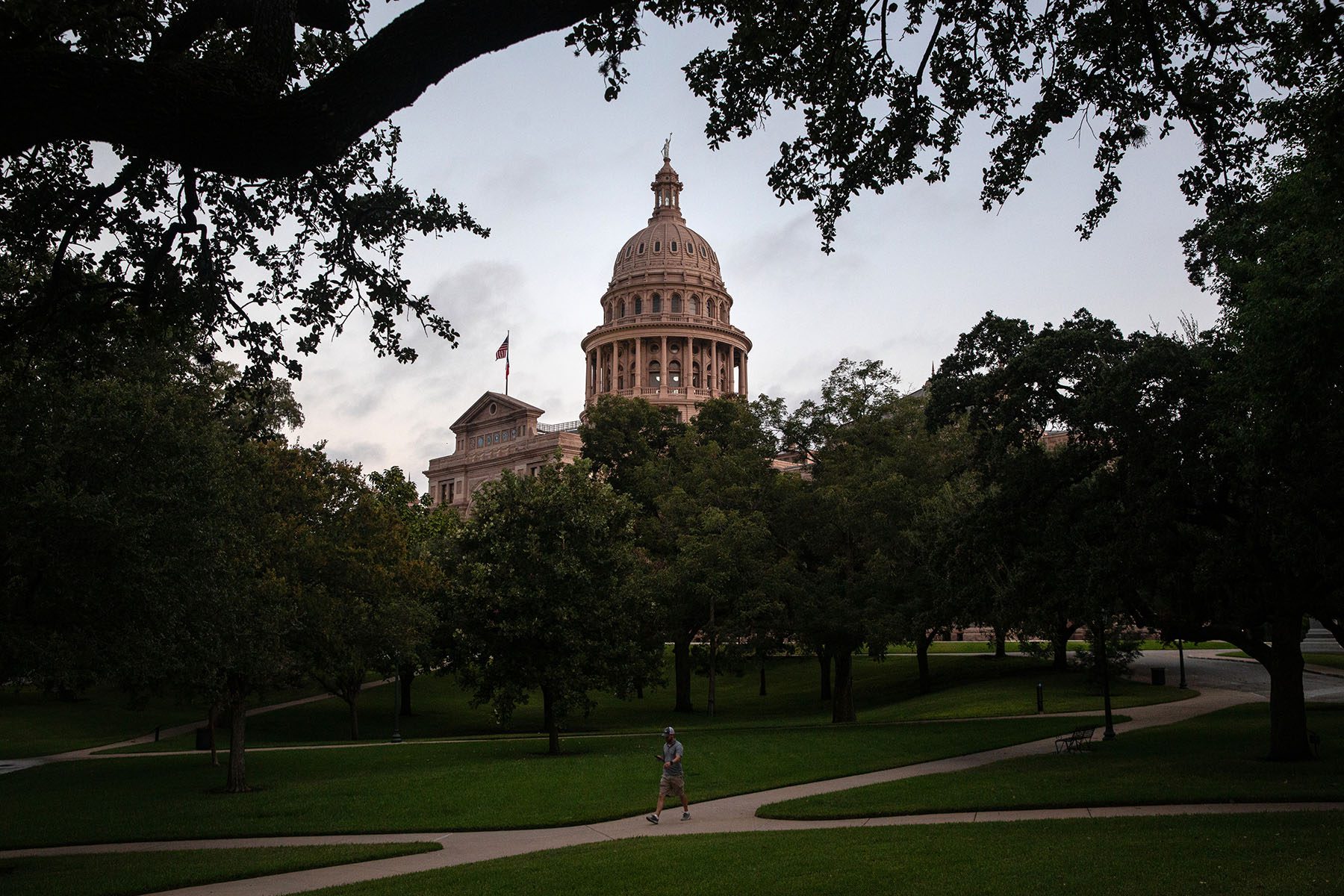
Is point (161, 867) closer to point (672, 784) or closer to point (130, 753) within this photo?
point (672, 784)

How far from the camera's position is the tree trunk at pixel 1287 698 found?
22016 millimetres

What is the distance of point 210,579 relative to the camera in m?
21.0

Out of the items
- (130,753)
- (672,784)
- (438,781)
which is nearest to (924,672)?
(438,781)

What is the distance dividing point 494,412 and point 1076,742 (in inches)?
4104

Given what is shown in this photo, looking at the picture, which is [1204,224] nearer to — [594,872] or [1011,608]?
[1011,608]

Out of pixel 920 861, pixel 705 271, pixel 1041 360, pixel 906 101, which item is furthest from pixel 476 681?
pixel 705 271

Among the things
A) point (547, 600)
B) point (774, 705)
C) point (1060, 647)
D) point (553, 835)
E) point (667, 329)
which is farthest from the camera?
point (667, 329)

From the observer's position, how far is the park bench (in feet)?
84.8

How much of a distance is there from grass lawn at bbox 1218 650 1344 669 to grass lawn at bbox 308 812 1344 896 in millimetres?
38119

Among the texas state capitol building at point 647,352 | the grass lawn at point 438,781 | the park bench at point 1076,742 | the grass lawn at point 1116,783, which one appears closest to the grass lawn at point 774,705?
the grass lawn at point 438,781

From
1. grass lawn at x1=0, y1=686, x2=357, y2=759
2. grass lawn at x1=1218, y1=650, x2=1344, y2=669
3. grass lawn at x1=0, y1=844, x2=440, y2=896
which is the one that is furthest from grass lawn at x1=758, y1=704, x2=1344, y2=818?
grass lawn at x1=0, y1=686, x2=357, y2=759

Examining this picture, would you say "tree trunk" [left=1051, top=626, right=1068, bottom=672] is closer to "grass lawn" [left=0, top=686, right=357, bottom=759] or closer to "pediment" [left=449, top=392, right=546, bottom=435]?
"grass lawn" [left=0, top=686, right=357, bottom=759]

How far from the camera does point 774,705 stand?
165 ft

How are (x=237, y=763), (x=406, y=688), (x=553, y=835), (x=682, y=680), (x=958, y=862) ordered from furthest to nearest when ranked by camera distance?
1. (x=406, y=688)
2. (x=682, y=680)
3. (x=237, y=763)
4. (x=553, y=835)
5. (x=958, y=862)
